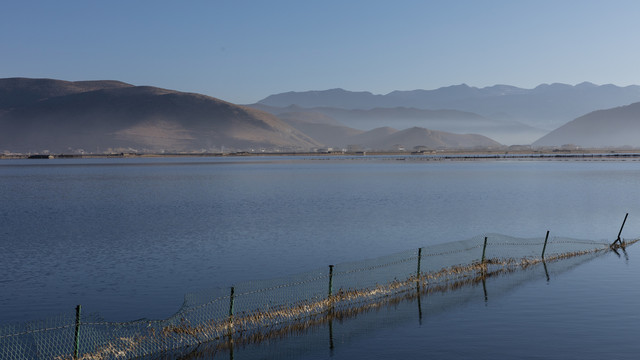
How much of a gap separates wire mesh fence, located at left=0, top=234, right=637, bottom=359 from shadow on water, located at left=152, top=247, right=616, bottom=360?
98 mm

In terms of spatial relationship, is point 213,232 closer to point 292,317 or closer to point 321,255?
point 321,255

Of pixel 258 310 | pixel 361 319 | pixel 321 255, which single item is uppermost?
pixel 258 310

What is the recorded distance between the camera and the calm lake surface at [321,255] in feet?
85.8

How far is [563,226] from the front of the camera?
62.7 meters

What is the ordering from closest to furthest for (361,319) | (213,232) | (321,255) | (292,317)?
(292,317) → (361,319) → (321,255) → (213,232)

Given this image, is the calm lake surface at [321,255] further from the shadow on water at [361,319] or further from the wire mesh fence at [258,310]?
the wire mesh fence at [258,310]

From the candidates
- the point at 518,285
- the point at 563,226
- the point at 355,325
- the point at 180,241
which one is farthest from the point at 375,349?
the point at 563,226

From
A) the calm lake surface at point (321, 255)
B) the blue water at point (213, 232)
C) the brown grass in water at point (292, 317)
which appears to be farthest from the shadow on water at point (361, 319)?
the blue water at point (213, 232)

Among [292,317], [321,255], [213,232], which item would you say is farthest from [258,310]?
[213,232]

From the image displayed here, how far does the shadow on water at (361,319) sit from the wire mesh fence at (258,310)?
98mm

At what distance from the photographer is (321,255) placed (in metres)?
45.3

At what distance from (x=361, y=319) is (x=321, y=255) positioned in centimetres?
1712

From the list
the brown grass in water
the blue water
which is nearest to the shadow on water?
the brown grass in water

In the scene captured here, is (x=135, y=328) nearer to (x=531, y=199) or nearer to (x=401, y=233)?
(x=401, y=233)
